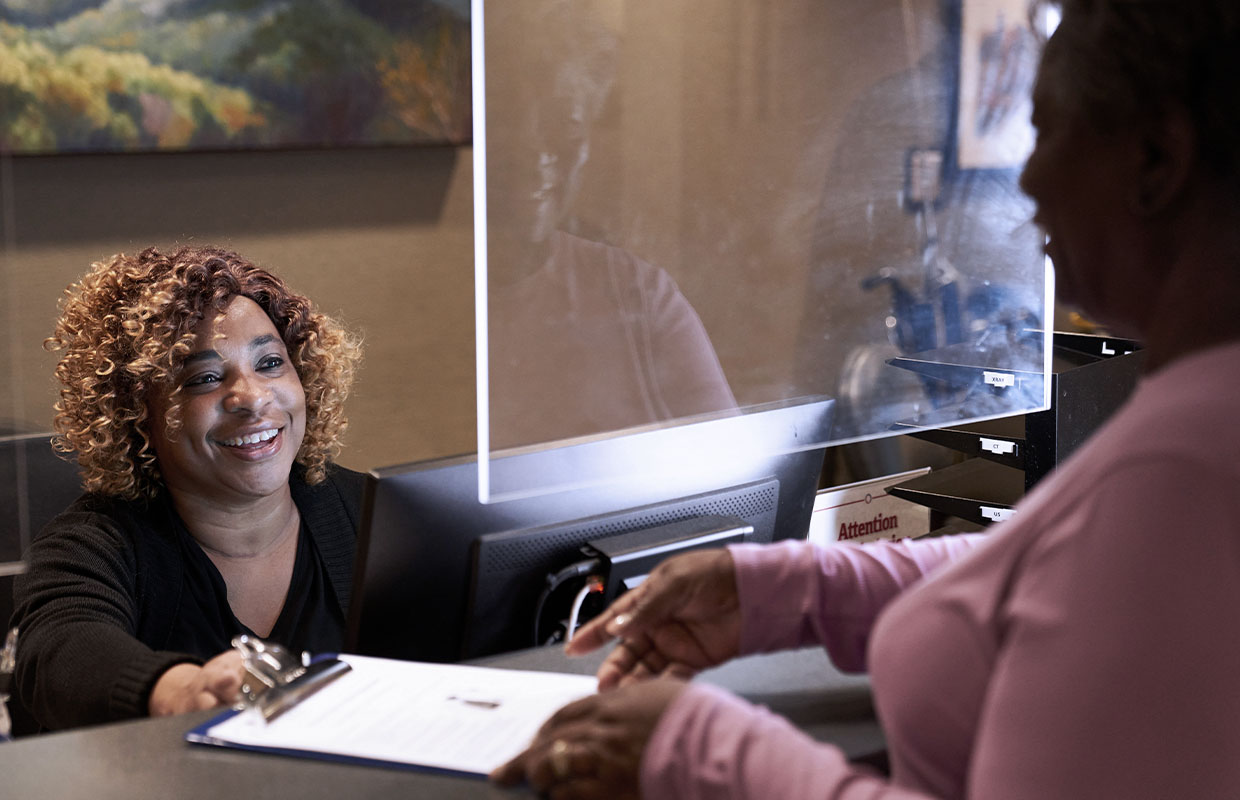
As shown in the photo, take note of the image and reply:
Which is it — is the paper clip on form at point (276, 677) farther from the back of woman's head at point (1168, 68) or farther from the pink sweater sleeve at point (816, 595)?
the back of woman's head at point (1168, 68)

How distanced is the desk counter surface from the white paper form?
0.06 ft

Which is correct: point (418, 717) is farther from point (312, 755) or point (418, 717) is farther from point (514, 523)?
point (514, 523)

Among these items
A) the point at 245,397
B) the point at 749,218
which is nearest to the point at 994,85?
the point at 749,218

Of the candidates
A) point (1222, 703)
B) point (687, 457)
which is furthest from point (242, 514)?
point (1222, 703)

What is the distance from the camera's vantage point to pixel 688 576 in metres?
0.99

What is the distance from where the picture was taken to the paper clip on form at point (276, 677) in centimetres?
97

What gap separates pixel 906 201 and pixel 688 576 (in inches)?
24.6

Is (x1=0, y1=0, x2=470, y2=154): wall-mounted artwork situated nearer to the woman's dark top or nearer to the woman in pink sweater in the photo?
the woman's dark top

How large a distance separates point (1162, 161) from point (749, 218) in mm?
629

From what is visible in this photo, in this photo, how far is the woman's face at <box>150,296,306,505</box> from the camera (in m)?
1.85

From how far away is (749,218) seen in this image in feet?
4.13

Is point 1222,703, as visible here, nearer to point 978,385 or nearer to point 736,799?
point 736,799

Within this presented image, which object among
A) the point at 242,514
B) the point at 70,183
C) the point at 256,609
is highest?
the point at 70,183

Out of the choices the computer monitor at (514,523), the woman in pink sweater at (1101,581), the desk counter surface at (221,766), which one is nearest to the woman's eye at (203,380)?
the computer monitor at (514,523)
